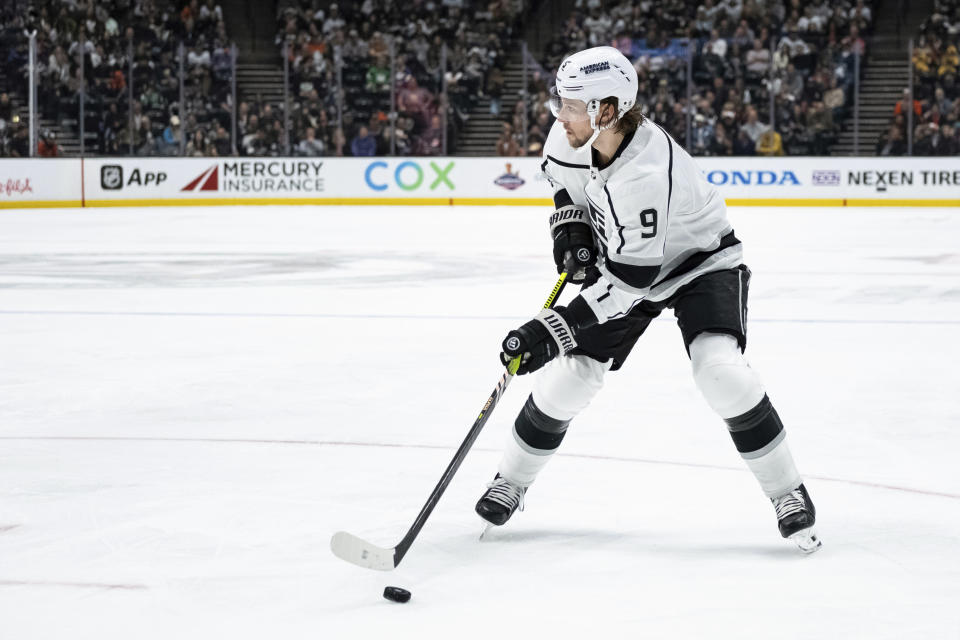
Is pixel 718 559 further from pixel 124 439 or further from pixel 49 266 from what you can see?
pixel 49 266

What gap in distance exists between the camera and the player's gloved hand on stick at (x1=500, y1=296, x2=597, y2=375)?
258 centimetres

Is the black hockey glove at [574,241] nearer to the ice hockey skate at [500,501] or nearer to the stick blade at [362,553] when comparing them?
the ice hockey skate at [500,501]

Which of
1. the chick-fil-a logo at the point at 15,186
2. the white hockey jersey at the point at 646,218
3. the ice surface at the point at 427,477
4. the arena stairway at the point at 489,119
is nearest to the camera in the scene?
the ice surface at the point at 427,477

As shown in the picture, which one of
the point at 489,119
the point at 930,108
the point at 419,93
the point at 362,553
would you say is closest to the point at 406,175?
the point at 419,93

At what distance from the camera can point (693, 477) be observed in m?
3.25

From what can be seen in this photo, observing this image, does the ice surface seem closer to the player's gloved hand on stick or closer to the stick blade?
the stick blade

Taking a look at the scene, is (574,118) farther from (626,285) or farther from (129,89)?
(129,89)

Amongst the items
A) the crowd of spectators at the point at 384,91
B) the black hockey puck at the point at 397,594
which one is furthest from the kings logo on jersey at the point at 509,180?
the black hockey puck at the point at 397,594

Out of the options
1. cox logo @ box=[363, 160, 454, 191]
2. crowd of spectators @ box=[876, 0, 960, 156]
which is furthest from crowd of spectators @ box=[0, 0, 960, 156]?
cox logo @ box=[363, 160, 454, 191]

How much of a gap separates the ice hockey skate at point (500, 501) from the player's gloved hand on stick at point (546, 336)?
0.31 m

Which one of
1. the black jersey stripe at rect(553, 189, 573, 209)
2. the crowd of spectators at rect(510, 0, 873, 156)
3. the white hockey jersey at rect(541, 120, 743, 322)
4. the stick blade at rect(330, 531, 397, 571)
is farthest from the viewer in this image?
the crowd of spectators at rect(510, 0, 873, 156)

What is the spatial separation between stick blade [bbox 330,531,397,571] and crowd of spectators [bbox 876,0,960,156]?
1456 cm

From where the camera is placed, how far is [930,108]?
16.0 meters

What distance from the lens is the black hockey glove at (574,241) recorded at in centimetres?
285
